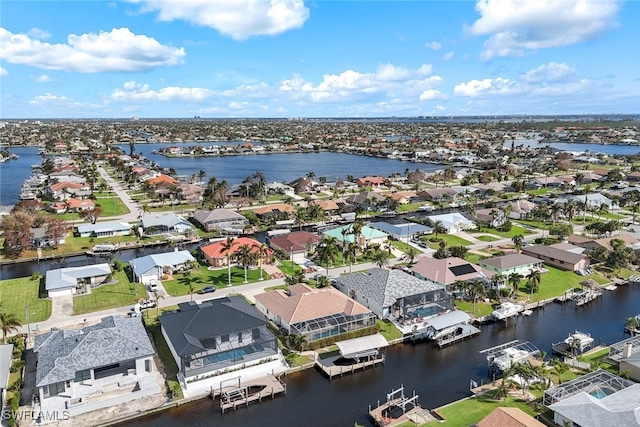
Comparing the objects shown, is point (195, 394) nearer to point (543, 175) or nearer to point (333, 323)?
point (333, 323)

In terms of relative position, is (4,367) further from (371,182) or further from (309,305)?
(371,182)

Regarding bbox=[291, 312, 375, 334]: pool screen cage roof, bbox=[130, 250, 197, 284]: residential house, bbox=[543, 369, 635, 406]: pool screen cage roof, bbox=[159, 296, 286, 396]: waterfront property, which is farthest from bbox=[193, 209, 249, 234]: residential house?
bbox=[543, 369, 635, 406]: pool screen cage roof

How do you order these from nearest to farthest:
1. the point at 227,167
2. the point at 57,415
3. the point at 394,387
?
the point at 57,415 → the point at 394,387 → the point at 227,167

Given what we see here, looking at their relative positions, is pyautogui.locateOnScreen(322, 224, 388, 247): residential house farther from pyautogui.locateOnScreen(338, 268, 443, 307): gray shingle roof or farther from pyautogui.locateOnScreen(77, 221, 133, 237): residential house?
pyautogui.locateOnScreen(77, 221, 133, 237): residential house

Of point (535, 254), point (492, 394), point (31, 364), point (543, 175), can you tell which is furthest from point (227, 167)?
point (492, 394)

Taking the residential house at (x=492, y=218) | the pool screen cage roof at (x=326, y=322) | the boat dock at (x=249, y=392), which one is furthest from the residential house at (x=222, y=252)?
the residential house at (x=492, y=218)
